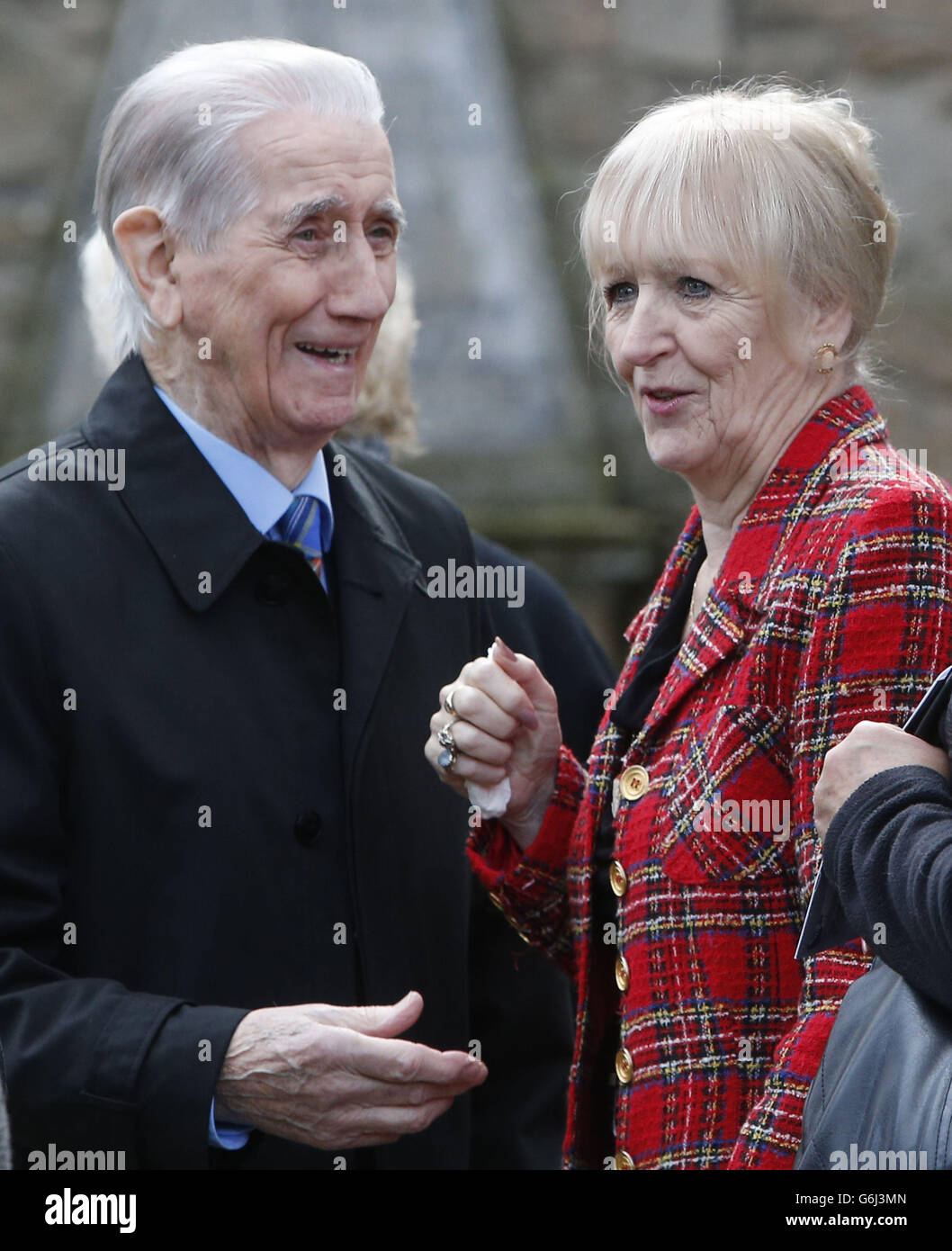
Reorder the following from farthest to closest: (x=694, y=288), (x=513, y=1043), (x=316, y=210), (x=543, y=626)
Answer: (x=543, y=626) < (x=513, y=1043) < (x=316, y=210) < (x=694, y=288)

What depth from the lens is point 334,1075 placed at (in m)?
2.47

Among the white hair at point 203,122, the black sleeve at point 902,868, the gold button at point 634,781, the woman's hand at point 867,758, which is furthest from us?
the white hair at point 203,122

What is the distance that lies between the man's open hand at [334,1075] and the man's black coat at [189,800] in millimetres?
52

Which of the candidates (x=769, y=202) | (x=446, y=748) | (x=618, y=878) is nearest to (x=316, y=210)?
(x=769, y=202)

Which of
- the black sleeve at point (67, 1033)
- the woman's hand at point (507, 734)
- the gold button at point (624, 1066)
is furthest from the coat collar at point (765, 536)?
the black sleeve at point (67, 1033)

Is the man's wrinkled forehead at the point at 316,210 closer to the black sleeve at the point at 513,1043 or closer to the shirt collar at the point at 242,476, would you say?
the shirt collar at the point at 242,476

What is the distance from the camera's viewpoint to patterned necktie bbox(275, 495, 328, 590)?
2957 millimetres

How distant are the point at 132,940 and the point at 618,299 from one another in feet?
3.74

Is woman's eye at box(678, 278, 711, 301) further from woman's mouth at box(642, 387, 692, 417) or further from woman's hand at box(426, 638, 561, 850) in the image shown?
woman's hand at box(426, 638, 561, 850)

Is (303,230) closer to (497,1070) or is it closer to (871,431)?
(871,431)

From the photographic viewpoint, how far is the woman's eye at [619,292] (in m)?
2.70

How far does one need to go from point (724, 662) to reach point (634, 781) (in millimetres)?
212

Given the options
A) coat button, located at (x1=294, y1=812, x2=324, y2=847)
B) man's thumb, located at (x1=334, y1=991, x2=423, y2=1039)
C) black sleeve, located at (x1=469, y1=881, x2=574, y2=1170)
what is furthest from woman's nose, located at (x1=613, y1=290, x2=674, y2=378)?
black sleeve, located at (x1=469, y1=881, x2=574, y2=1170)

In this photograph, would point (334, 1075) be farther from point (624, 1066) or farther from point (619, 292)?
point (619, 292)
